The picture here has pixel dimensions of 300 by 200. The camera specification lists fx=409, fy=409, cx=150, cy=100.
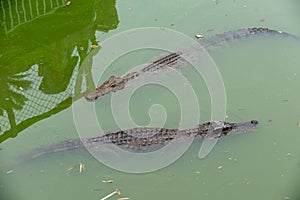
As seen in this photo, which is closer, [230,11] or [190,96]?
[190,96]

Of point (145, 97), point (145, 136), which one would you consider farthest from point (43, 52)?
point (145, 136)

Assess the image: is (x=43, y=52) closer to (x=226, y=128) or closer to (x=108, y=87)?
(x=108, y=87)

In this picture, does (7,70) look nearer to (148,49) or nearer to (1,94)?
(1,94)

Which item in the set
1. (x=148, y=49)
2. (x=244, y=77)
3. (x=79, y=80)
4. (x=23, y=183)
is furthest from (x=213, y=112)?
(x=23, y=183)

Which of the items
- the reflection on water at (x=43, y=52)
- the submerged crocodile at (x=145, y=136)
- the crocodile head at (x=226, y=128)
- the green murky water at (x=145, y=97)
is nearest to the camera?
the green murky water at (x=145, y=97)

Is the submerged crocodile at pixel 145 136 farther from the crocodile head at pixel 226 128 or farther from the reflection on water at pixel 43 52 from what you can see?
the reflection on water at pixel 43 52

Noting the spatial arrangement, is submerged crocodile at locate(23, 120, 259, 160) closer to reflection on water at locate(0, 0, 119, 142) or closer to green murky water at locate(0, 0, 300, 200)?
green murky water at locate(0, 0, 300, 200)

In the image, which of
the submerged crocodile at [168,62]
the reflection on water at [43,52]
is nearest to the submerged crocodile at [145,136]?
the reflection on water at [43,52]
